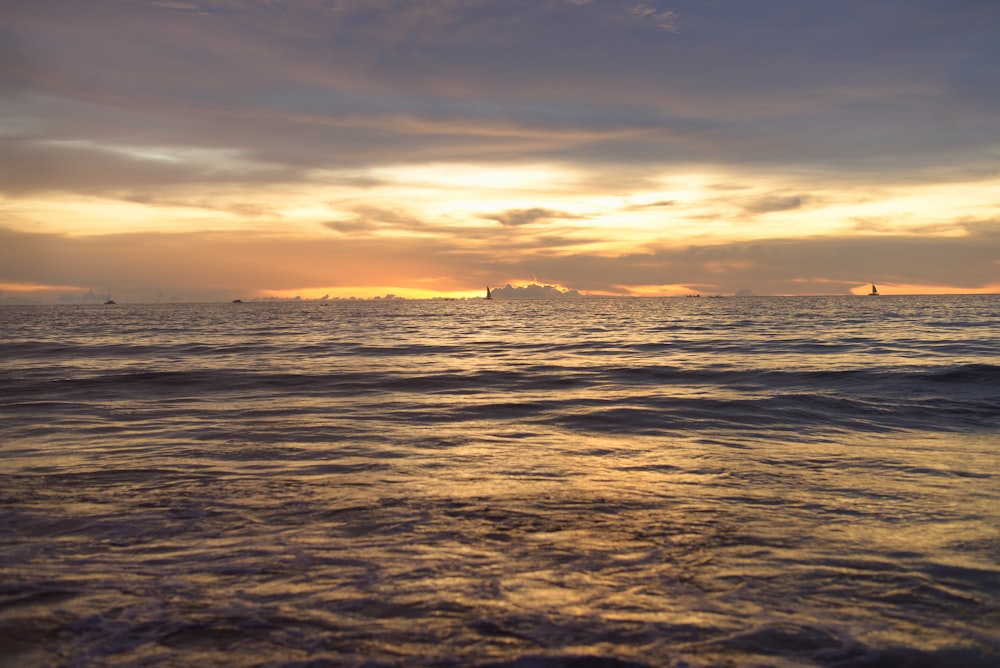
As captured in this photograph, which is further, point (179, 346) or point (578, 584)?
point (179, 346)

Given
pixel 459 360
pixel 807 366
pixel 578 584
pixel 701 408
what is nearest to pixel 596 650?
pixel 578 584

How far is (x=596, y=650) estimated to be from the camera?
3531mm

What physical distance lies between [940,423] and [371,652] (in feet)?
37.7

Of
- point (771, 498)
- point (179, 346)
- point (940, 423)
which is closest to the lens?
point (771, 498)

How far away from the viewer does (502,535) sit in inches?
210

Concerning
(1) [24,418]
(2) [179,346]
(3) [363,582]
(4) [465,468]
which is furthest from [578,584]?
(2) [179,346]

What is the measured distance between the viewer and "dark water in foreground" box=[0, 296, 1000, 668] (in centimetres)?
365

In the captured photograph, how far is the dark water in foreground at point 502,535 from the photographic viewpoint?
12.0ft

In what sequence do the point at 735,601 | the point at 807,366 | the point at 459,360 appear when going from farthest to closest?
the point at 459,360 → the point at 807,366 → the point at 735,601

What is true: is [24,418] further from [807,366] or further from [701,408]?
[807,366]

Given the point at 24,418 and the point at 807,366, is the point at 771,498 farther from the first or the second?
the point at 807,366

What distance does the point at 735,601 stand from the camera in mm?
4102

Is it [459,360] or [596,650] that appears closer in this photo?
[596,650]

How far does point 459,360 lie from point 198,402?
11.1 metres
